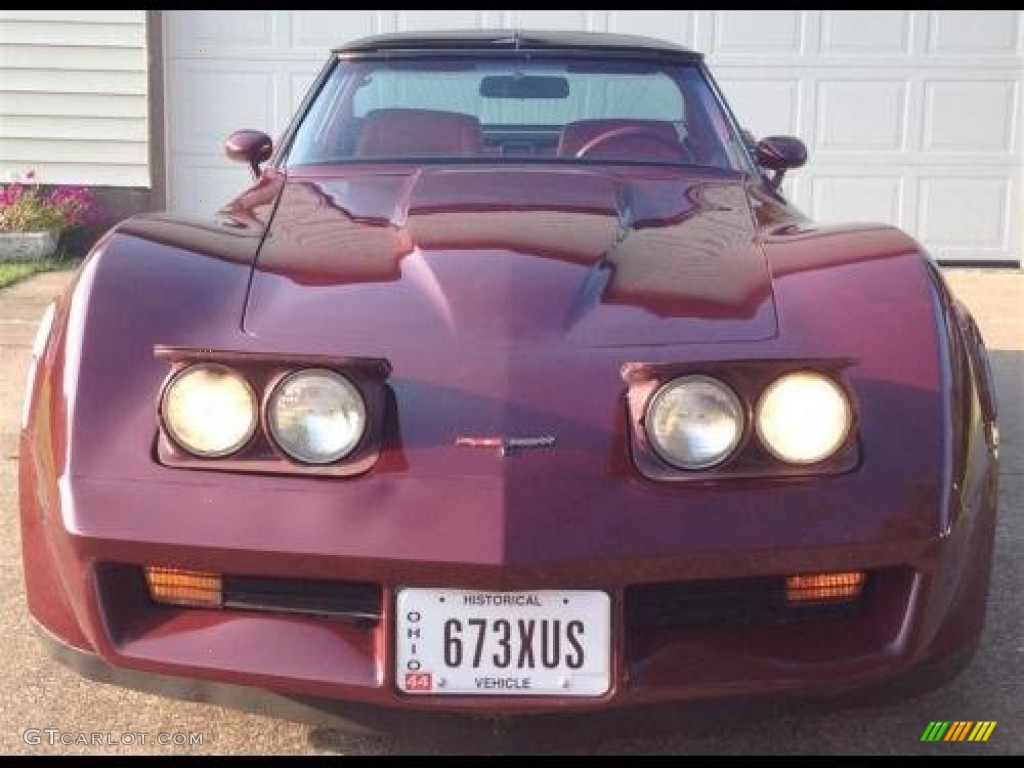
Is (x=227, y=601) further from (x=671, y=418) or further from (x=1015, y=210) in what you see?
(x=1015, y=210)

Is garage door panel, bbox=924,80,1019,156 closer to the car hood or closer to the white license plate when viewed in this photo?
the car hood

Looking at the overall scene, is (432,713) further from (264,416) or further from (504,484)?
(264,416)

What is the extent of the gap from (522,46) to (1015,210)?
20.9 feet

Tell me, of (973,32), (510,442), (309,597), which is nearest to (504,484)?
(510,442)

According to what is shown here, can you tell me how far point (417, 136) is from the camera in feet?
12.2

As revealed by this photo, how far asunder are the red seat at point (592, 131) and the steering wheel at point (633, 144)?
0.01 meters

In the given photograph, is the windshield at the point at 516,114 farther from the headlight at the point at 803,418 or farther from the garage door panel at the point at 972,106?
the garage door panel at the point at 972,106

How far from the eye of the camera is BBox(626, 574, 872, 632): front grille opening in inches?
85.9

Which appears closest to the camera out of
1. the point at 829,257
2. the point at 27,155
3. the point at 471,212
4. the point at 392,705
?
the point at 392,705

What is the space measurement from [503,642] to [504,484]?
0.25 metres

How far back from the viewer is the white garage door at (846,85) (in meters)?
9.27

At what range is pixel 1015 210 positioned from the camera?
9.37 metres

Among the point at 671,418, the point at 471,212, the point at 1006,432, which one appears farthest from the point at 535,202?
the point at 1006,432

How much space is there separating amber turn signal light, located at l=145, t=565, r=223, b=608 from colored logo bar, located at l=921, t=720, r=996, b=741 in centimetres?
138
